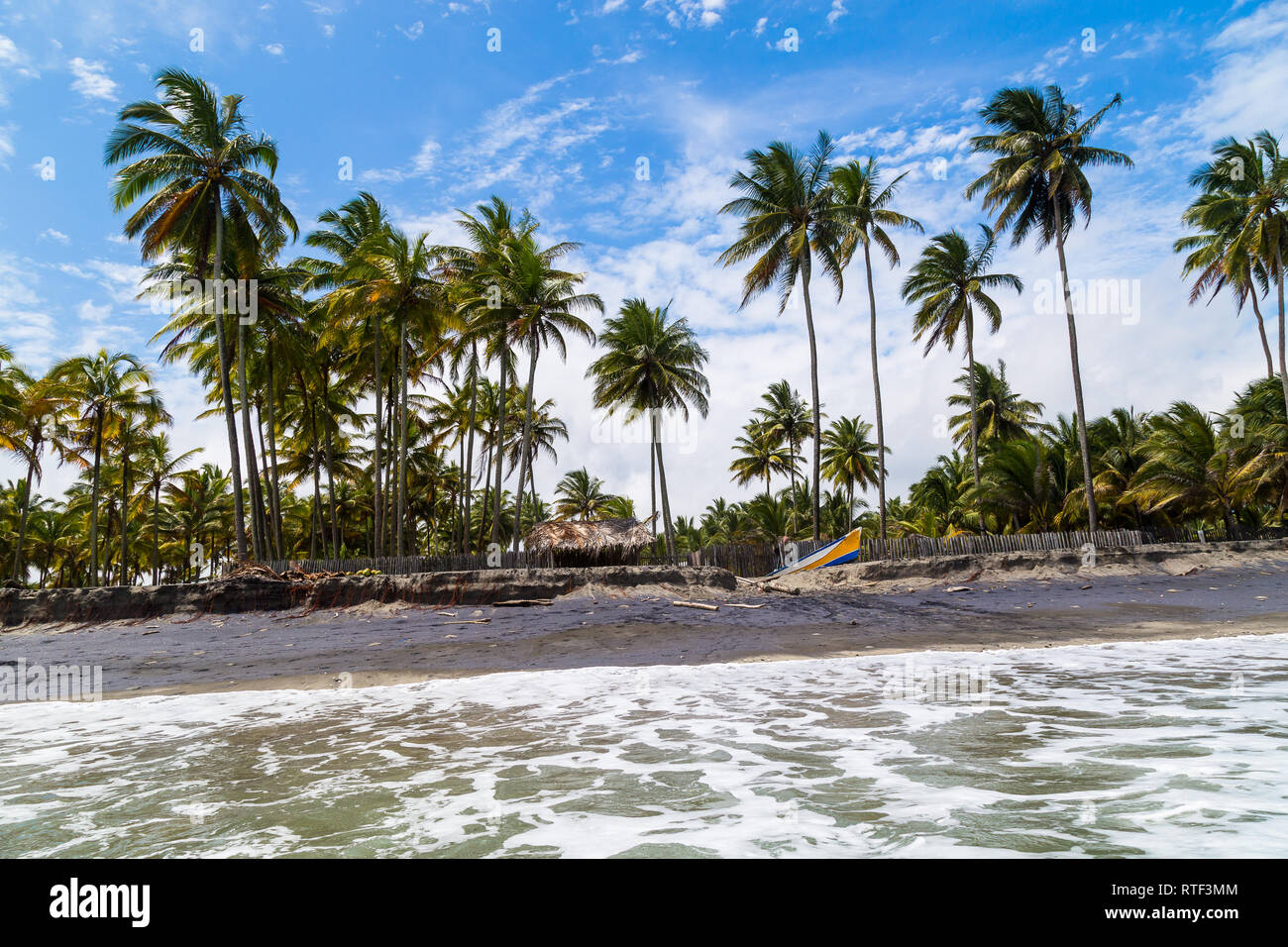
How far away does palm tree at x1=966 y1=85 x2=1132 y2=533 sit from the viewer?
25.5 metres

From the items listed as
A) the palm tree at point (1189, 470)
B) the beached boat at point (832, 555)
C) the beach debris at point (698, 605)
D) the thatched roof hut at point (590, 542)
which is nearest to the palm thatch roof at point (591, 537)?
the thatched roof hut at point (590, 542)

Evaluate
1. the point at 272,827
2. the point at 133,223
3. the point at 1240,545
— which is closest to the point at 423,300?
the point at 133,223

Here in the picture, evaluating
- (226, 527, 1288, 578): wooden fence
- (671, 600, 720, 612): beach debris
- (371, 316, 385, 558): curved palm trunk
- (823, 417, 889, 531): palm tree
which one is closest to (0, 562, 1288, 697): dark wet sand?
(671, 600, 720, 612): beach debris

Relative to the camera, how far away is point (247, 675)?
1094 centimetres

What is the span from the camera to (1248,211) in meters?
25.0

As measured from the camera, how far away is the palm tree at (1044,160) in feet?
83.8

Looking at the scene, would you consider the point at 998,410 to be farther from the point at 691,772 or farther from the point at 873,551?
the point at 691,772

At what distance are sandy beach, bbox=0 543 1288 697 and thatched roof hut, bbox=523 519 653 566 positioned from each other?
2512 mm

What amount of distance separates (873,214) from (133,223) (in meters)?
26.5

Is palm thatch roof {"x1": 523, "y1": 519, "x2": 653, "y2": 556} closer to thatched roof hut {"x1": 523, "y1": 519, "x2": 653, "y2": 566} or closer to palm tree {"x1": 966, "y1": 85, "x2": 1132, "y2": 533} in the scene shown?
thatched roof hut {"x1": 523, "y1": 519, "x2": 653, "y2": 566}

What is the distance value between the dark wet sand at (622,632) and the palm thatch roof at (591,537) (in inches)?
136

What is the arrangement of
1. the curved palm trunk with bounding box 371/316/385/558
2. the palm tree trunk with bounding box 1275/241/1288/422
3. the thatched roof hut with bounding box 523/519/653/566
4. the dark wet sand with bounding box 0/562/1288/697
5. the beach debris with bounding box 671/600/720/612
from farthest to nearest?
1. the curved palm trunk with bounding box 371/316/385/558
2. the palm tree trunk with bounding box 1275/241/1288/422
3. the thatched roof hut with bounding box 523/519/653/566
4. the beach debris with bounding box 671/600/720/612
5. the dark wet sand with bounding box 0/562/1288/697

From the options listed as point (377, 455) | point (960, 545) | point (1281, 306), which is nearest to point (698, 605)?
point (960, 545)
